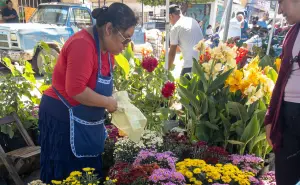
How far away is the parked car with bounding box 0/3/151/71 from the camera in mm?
7770

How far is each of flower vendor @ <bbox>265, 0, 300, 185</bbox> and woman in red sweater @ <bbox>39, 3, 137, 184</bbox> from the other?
0.79 metres

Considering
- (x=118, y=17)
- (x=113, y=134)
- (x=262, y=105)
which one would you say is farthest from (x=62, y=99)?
(x=262, y=105)

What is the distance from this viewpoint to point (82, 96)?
1622 millimetres

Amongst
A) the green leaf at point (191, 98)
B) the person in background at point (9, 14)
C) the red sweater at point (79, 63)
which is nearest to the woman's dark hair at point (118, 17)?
the red sweater at point (79, 63)

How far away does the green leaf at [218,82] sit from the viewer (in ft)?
8.31

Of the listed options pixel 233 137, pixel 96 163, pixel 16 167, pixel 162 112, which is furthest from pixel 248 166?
pixel 16 167

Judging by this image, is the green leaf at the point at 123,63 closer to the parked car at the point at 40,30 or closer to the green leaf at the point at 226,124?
the green leaf at the point at 226,124

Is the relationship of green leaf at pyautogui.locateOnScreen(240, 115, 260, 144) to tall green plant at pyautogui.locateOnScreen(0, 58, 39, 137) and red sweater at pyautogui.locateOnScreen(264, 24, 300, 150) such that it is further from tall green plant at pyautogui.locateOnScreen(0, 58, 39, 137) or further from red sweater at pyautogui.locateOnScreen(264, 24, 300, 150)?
tall green plant at pyautogui.locateOnScreen(0, 58, 39, 137)

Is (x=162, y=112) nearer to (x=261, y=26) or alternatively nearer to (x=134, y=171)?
(x=134, y=171)

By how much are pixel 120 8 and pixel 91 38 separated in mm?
212

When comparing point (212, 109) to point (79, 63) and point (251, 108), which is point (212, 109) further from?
point (79, 63)

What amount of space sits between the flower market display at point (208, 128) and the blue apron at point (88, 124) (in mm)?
175

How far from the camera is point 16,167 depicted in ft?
8.50

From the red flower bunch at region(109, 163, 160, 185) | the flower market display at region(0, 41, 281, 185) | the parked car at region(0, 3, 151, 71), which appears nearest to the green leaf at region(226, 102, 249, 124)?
the flower market display at region(0, 41, 281, 185)
